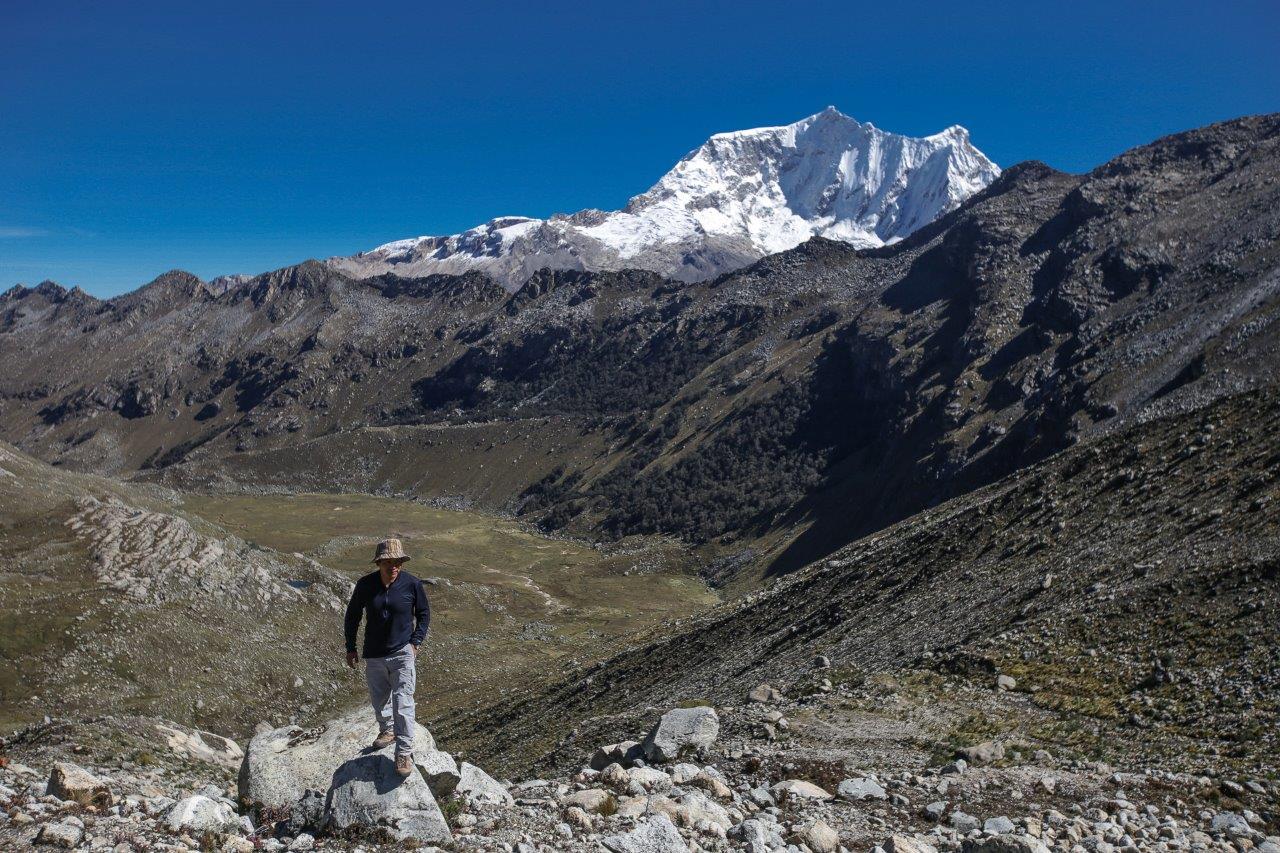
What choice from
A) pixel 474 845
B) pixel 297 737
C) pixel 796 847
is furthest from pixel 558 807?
pixel 297 737

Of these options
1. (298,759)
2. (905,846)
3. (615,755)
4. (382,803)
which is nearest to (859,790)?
(905,846)

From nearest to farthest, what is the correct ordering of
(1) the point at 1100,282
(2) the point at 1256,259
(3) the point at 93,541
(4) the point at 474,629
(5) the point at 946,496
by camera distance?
(3) the point at 93,541, (4) the point at 474,629, (2) the point at 1256,259, (5) the point at 946,496, (1) the point at 1100,282

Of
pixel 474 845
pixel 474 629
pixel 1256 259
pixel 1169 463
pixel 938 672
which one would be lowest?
pixel 474 629

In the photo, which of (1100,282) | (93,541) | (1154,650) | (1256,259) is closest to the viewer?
(1154,650)

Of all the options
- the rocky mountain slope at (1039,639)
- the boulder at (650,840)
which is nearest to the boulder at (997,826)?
the rocky mountain slope at (1039,639)

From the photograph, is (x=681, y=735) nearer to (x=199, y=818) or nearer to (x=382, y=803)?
(x=382, y=803)

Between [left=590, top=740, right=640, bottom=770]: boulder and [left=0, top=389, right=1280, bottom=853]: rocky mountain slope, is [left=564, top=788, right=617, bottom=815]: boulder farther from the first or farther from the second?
[left=590, top=740, right=640, bottom=770]: boulder

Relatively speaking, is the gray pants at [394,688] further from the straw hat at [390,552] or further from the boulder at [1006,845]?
the boulder at [1006,845]

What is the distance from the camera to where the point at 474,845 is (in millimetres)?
13633

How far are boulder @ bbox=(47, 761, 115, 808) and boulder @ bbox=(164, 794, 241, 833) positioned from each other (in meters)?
1.87

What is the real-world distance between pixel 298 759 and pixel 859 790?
1264 cm

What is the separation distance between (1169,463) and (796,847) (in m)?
42.2

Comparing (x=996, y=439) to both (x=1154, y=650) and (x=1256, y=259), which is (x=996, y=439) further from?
(x=1154, y=650)

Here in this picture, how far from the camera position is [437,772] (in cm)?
1534
